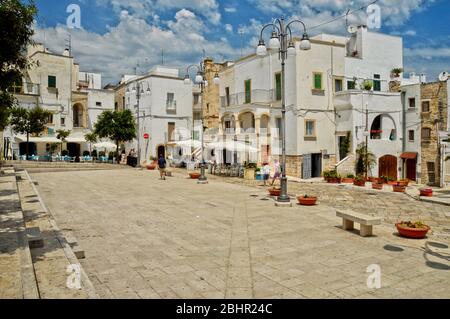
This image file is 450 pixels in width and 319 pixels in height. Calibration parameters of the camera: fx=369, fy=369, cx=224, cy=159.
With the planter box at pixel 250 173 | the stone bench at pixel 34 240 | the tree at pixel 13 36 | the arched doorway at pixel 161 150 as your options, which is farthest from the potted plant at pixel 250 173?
the tree at pixel 13 36

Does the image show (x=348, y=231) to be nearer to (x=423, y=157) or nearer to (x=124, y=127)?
(x=423, y=157)

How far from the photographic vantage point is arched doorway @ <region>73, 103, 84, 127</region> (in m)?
42.1

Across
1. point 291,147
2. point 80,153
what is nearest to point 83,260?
point 291,147

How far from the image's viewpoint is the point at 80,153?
41.2 meters

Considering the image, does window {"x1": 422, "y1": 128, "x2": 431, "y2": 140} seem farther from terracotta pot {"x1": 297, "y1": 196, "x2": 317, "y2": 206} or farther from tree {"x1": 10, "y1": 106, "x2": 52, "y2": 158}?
tree {"x1": 10, "y1": 106, "x2": 52, "y2": 158}

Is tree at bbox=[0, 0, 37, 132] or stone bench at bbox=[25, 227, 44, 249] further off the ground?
tree at bbox=[0, 0, 37, 132]

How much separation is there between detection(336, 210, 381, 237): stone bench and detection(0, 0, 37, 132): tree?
7.64 meters

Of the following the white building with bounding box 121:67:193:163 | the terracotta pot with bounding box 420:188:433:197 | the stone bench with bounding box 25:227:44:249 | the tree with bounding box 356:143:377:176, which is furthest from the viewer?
the white building with bounding box 121:67:193:163

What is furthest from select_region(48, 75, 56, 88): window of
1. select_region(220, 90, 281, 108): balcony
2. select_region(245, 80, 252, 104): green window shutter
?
select_region(245, 80, 252, 104): green window shutter

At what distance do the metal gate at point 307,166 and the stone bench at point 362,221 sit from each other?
663 inches

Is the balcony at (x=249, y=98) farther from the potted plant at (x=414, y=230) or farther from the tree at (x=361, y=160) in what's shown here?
the potted plant at (x=414, y=230)

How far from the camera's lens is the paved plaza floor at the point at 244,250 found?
544 cm

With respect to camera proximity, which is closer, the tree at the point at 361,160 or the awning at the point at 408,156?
the tree at the point at 361,160

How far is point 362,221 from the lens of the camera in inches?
339
